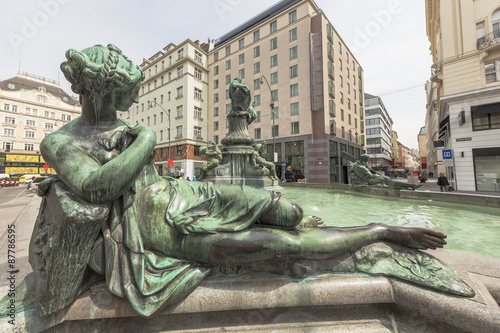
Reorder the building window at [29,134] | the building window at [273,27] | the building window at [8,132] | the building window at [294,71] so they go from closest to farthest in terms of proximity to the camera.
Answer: the building window at [294,71] < the building window at [273,27] < the building window at [8,132] < the building window at [29,134]

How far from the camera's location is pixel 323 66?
22.0 meters

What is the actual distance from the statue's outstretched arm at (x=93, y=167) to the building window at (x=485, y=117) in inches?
718

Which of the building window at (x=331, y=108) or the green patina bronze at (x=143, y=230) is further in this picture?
the building window at (x=331, y=108)

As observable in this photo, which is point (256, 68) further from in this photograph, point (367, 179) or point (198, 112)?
point (367, 179)

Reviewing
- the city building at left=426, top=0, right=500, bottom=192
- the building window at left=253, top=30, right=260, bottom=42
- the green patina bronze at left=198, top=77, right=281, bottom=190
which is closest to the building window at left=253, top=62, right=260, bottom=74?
the building window at left=253, top=30, right=260, bottom=42

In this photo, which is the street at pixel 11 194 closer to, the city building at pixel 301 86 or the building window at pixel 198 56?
the city building at pixel 301 86

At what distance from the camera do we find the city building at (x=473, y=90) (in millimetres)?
12109

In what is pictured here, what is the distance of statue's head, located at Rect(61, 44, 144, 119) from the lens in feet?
3.68

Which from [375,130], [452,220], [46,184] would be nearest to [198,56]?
[452,220]

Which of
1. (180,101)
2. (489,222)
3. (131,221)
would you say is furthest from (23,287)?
(180,101)

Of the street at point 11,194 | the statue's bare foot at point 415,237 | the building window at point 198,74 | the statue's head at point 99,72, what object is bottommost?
the street at point 11,194

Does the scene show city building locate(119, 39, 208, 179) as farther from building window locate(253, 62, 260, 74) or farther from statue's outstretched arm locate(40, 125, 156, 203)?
statue's outstretched arm locate(40, 125, 156, 203)

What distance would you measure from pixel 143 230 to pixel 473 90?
1874cm

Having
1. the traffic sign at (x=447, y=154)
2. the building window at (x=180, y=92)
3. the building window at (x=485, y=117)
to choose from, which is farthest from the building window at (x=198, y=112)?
the building window at (x=485, y=117)
